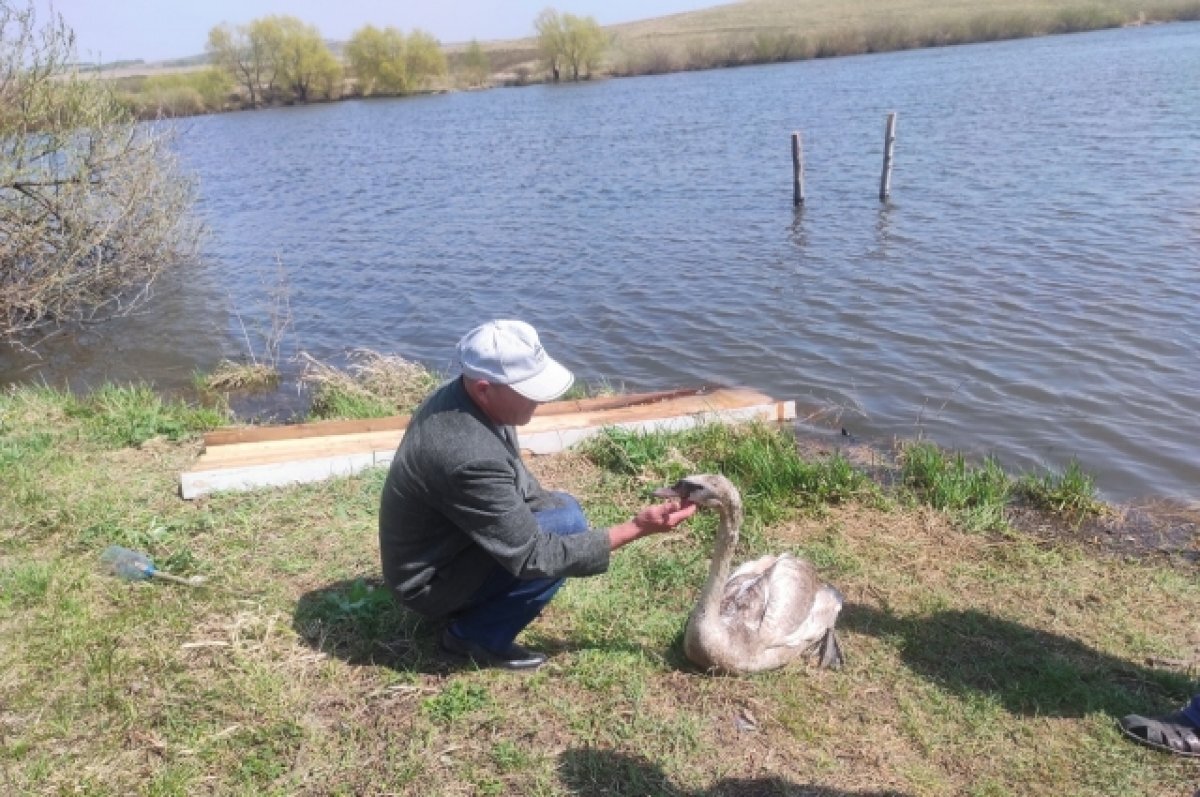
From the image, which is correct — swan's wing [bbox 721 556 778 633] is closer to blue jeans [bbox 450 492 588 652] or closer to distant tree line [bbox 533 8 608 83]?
blue jeans [bbox 450 492 588 652]

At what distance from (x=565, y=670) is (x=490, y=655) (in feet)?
1.25

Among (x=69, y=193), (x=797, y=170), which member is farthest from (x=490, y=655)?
(x=797, y=170)

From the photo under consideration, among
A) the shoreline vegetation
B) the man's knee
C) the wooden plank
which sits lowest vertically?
the wooden plank

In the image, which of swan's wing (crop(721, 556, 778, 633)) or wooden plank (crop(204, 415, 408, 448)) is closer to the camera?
swan's wing (crop(721, 556, 778, 633))

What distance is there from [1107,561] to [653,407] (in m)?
3.82

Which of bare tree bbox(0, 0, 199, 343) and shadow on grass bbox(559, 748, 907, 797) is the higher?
bare tree bbox(0, 0, 199, 343)

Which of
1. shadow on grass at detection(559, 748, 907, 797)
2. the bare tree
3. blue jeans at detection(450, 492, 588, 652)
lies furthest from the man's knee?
the bare tree

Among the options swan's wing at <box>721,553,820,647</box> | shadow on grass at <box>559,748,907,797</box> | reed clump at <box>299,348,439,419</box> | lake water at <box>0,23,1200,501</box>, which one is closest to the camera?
shadow on grass at <box>559,748,907,797</box>

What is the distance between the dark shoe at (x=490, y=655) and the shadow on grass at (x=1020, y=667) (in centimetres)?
182

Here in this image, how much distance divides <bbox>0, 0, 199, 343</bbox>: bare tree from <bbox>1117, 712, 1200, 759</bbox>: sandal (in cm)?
1285

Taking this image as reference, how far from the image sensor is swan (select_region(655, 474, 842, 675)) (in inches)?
Answer: 172

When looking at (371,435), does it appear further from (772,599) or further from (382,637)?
(772,599)

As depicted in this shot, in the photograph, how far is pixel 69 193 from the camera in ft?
40.4

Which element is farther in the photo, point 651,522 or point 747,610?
point 747,610
